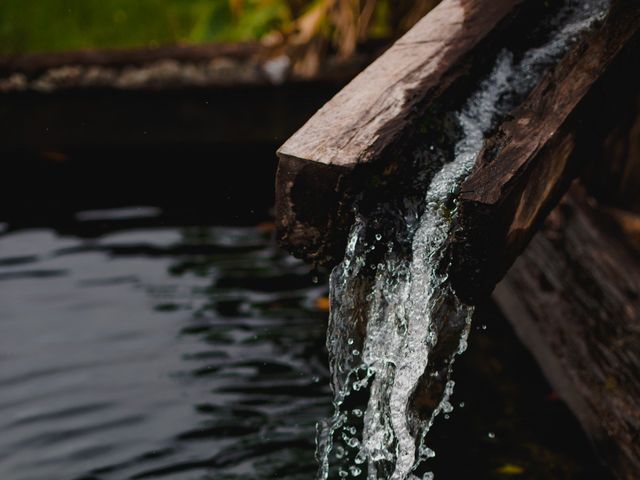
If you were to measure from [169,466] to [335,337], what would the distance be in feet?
2.95

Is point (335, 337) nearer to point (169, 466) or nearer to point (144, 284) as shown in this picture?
point (169, 466)

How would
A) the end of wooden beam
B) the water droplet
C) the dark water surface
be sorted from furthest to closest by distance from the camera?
1. the dark water surface
2. the water droplet
3. the end of wooden beam

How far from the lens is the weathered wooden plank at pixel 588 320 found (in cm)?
263

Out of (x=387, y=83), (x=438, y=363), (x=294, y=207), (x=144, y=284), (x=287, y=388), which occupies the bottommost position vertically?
(x=144, y=284)

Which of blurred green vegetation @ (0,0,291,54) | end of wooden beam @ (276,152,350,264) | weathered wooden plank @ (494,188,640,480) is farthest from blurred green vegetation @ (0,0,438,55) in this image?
end of wooden beam @ (276,152,350,264)

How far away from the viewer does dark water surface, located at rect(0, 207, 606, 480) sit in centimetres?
278

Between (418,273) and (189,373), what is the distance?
1.65 meters

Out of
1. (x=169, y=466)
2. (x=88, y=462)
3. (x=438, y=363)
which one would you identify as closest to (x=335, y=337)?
(x=438, y=363)

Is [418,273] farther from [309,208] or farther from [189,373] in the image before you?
[189,373]

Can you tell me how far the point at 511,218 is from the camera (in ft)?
5.58

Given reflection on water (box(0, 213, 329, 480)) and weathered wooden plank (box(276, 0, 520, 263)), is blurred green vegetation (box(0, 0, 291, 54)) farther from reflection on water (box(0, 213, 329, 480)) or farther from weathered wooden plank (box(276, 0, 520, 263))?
weathered wooden plank (box(276, 0, 520, 263))

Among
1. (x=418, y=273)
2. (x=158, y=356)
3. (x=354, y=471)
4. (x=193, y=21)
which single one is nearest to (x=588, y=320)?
(x=354, y=471)

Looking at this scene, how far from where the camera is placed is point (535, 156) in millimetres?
1709

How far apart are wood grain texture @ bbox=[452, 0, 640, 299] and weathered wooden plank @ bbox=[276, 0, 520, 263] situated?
7.3 inches
